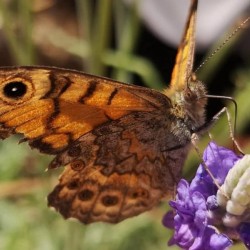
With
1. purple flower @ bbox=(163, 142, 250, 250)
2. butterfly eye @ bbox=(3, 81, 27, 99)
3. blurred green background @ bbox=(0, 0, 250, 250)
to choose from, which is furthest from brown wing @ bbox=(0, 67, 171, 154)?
blurred green background @ bbox=(0, 0, 250, 250)

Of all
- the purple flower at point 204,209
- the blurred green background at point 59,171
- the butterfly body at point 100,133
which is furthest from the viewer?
the blurred green background at point 59,171

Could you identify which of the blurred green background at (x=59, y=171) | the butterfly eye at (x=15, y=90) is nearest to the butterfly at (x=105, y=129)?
the butterfly eye at (x=15, y=90)

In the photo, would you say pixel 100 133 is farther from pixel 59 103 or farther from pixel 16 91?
pixel 16 91

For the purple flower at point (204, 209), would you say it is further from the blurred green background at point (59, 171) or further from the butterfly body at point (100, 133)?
the blurred green background at point (59, 171)

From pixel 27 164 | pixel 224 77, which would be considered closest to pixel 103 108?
pixel 27 164

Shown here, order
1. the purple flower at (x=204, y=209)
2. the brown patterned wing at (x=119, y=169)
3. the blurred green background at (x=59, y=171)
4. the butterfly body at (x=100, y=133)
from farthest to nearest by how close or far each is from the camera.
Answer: the blurred green background at (x=59, y=171) < the brown patterned wing at (x=119, y=169) < the butterfly body at (x=100, y=133) < the purple flower at (x=204, y=209)

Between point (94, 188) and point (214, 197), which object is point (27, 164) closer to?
point (94, 188)
